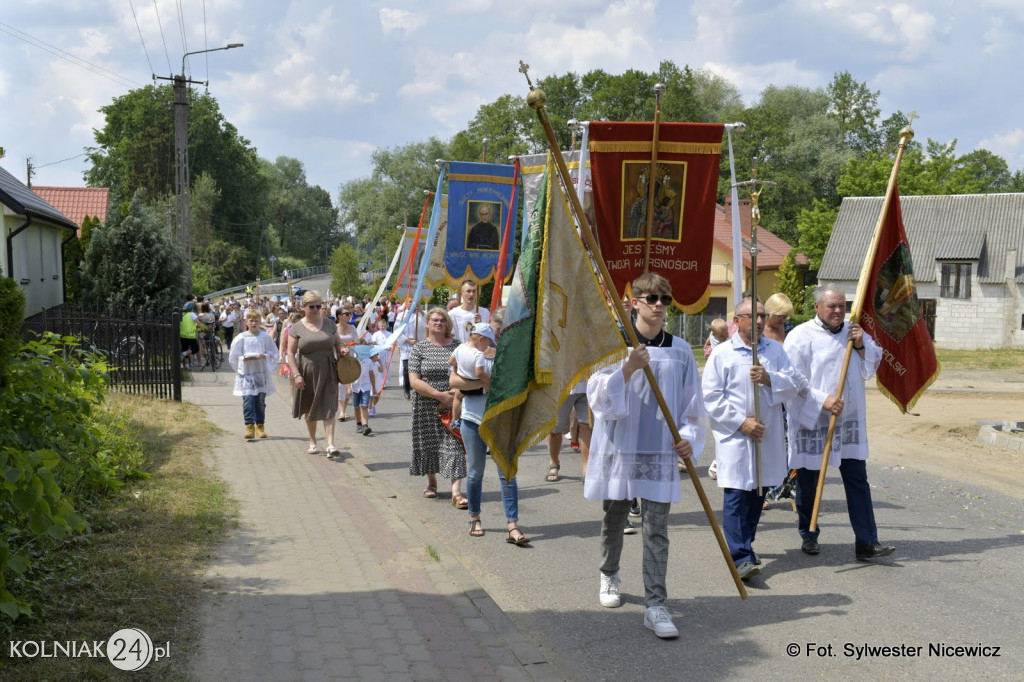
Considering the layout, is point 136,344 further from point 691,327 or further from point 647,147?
point 691,327

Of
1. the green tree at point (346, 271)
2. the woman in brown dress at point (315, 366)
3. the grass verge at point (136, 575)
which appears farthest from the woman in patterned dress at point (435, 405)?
the green tree at point (346, 271)

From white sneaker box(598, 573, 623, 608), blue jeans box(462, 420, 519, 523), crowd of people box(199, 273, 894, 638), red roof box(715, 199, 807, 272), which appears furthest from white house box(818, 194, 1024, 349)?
white sneaker box(598, 573, 623, 608)

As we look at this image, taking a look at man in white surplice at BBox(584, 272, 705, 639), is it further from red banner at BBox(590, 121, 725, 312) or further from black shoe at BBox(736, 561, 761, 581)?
red banner at BBox(590, 121, 725, 312)

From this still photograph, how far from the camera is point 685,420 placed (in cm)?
560

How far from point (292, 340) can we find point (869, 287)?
632 cm

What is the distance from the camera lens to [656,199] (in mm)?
8609

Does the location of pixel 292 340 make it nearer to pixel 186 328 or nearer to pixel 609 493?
pixel 609 493

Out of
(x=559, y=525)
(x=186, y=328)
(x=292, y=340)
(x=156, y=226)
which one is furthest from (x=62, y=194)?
(x=559, y=525)

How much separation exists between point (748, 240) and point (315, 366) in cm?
4051

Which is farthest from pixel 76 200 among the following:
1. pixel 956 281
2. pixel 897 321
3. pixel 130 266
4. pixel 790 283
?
pixel 897 321

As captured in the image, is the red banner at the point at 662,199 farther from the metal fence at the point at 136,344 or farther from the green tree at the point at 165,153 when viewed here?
the green tree at the point at 165,153

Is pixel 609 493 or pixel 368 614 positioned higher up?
pixel 609 493

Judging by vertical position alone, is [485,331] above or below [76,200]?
below

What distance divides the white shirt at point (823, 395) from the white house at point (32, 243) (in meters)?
18.9
